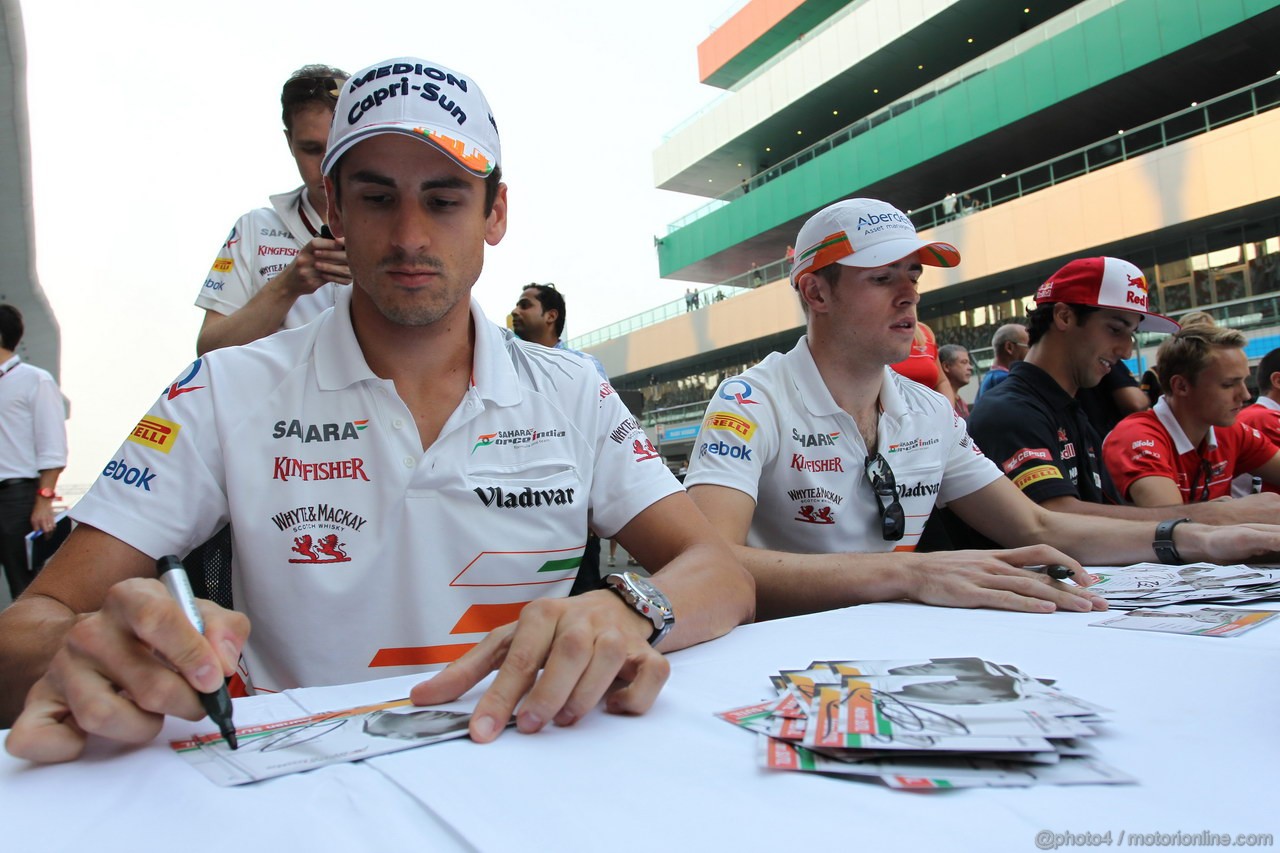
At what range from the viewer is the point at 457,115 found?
146 centimetres

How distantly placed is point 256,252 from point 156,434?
143cm

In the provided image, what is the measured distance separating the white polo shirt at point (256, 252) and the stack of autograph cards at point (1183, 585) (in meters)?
2.36

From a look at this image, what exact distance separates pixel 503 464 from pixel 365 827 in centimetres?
92

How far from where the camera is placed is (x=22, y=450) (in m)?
4.37

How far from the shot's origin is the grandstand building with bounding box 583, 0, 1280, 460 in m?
13.2

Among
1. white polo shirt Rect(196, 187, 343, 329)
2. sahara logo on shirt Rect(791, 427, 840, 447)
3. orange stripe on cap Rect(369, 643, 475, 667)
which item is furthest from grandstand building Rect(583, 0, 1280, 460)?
orange stripe on cap Rect(369, 643, 475, 667)

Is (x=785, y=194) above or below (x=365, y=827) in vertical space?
above

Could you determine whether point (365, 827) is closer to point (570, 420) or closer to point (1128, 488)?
point (570, 420)

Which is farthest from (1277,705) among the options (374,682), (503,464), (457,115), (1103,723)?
(457,115)

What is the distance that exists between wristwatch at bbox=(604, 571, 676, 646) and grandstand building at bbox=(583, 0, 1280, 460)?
1099cm

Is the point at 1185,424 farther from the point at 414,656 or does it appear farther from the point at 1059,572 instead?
the point at 414,656

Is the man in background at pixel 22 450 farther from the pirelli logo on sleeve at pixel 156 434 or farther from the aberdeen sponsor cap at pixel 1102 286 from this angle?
the aberdeen sponsor cap at pixel 1102 286

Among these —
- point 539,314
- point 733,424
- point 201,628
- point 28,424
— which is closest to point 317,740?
point 201,628

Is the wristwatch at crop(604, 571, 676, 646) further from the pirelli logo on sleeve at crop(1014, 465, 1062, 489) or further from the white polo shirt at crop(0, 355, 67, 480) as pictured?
the white polo shirt at crop(0, 355, 67, 480)
